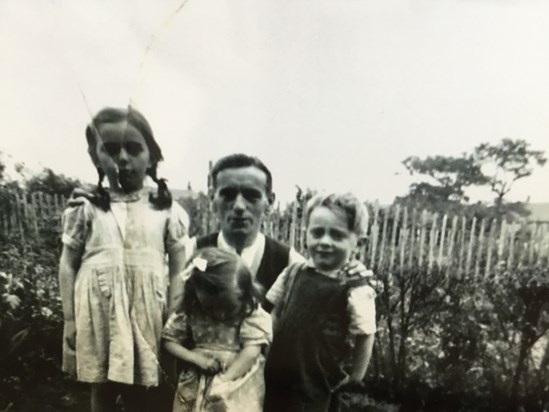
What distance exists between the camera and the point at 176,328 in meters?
2.71

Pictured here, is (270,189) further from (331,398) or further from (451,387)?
(451,387)

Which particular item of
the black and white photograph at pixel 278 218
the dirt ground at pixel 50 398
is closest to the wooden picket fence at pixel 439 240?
the black and white photograph at pixel 278 218

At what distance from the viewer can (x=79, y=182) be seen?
109 inches

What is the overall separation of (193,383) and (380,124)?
1189mm

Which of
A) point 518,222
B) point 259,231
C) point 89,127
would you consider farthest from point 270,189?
point 518,222

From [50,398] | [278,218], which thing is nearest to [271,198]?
[278,218]

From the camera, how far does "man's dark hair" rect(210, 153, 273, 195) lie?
2.63 metres

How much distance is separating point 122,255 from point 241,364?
61 cm

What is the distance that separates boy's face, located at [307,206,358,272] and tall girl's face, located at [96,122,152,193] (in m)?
0.68

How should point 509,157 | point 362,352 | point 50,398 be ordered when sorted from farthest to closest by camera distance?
point 50,398, point 362,352, point 509,157

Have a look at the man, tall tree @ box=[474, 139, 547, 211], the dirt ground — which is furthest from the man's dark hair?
the dirt ground

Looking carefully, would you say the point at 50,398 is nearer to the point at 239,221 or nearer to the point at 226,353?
the point at 226,353

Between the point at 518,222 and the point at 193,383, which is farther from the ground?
the point at 518,222

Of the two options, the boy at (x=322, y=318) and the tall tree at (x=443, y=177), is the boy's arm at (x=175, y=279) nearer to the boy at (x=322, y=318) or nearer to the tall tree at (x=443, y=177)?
the boy at (x=322, y=318)
